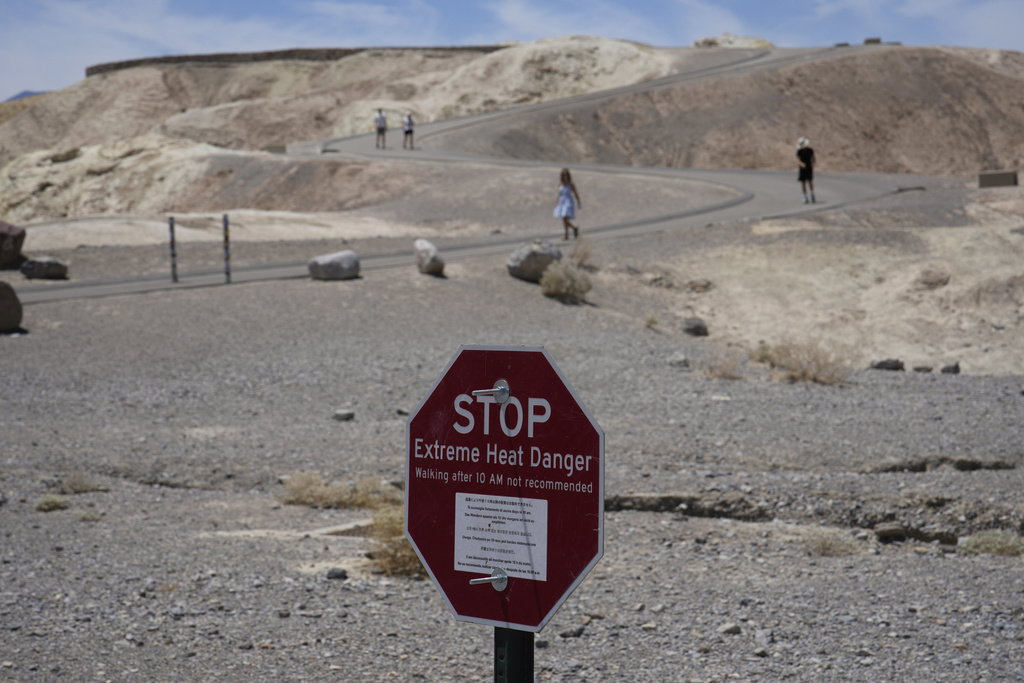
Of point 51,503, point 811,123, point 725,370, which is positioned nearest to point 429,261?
point 725,370

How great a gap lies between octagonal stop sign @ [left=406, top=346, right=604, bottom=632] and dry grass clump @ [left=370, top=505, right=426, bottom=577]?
3.57 meters

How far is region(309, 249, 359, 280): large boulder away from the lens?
18.7 metres

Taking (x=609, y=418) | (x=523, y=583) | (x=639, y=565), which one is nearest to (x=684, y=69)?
(x=609, y=418)

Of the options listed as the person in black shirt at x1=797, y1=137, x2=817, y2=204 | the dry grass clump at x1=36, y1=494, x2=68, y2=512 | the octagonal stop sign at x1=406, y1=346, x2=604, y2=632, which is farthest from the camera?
the person in black shirt at x1=797, y1=137, x2=817, y2=204

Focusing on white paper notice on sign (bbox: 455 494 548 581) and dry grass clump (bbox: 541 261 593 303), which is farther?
dry grass clump (bbox: 541 261 593 303)

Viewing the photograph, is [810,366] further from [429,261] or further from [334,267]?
[334,267]

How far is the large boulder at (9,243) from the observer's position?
1972 cm

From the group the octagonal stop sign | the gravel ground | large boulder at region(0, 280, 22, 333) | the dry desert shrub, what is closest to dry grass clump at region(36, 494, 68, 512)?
the gravel ground

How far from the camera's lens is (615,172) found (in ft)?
119

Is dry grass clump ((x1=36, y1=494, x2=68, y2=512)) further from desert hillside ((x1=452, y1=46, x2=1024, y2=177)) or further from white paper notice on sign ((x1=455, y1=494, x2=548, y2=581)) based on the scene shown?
desert hillside ((x1=452, y1=46, x2=1024, y2=177))

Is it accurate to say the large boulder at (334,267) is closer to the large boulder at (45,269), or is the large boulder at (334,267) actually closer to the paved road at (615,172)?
the paved road at (615,172)

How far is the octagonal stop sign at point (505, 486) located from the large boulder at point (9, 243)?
2039 centimetres

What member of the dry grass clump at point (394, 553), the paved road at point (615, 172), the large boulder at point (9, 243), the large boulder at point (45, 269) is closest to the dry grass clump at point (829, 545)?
the dry grass clump at point (394, 553)

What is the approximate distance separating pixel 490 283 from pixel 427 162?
19.8m
